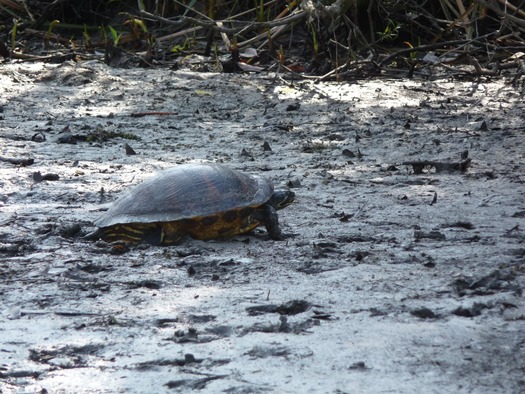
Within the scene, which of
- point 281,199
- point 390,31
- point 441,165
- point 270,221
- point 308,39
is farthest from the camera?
point 390,31

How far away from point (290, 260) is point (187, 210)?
55cm

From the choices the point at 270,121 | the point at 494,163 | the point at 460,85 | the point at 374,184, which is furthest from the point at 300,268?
the point at 460,85

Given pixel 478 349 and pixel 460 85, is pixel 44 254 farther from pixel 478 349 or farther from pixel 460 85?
pixel 460 85

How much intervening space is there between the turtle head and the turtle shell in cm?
14

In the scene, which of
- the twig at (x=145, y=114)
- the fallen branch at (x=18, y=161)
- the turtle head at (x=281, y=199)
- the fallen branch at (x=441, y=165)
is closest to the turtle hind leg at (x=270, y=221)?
the turtle head at (x=281, y=199)

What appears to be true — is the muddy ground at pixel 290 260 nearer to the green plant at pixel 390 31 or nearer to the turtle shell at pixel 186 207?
the turtle shell at pixel 186 207

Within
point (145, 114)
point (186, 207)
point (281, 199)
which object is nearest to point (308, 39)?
point (145, 114)

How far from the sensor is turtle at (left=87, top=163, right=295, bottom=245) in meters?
4.07

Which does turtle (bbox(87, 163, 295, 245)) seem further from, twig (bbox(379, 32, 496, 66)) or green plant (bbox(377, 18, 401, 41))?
green plant (bbox(377, 18, 401, 41))

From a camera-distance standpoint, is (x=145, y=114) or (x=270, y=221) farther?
(x=145, y=114)

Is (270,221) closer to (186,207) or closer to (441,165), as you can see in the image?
(186,207)

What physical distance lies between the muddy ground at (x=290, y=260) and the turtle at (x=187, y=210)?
0.08 meters

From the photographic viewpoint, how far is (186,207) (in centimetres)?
406

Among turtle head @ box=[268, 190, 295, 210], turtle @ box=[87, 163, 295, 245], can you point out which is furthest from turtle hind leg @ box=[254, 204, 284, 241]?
turtle head @ box=[268, 190, 295, 210]
